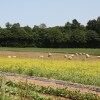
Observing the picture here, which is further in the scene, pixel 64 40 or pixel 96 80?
pixel 64 40

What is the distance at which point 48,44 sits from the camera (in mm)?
78562

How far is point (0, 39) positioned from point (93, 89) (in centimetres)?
6771

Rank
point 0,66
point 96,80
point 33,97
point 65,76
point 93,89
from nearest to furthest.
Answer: point 33,97, point 93,89, point 96,80, point 65,76, point 0,66

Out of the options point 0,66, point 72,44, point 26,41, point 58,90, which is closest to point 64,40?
point 72,44

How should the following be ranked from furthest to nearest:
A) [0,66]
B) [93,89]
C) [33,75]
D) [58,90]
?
[0,66]
[33,75]
[93,89]
[58,90]

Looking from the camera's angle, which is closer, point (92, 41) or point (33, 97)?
point (33, 97)

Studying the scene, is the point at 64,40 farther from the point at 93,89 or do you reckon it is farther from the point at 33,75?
the point at 93,89

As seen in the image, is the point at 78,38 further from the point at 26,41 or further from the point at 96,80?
the point at 96,80

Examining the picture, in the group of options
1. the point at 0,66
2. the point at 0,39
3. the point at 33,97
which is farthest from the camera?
the point at 0,39

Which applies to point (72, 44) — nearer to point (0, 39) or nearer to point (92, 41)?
point (92, 41)

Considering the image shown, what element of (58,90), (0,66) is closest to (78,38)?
(0,66)

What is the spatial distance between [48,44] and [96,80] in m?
61.9

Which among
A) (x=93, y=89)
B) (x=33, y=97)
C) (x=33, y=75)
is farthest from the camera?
(x=33, y=75)

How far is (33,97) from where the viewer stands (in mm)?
10758
